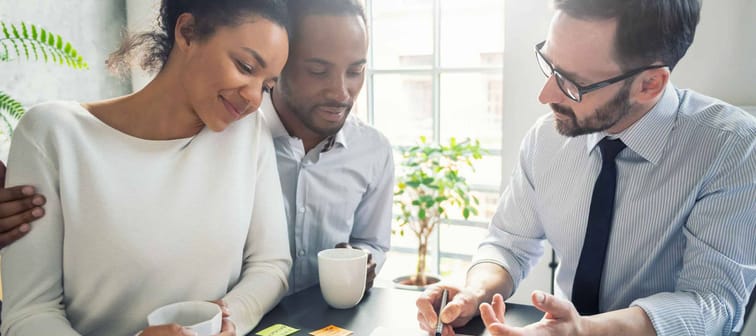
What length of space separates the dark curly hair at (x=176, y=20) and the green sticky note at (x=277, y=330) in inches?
22.3

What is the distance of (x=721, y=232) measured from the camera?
119 cm

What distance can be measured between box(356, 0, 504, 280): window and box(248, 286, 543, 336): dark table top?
75.3 inches

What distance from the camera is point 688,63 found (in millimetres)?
2355

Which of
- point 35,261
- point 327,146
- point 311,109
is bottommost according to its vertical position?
point 35,261

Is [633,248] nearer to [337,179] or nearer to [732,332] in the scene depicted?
[732,332]

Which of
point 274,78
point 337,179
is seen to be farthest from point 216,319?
point 337,179

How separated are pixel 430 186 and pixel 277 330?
1.83 metres

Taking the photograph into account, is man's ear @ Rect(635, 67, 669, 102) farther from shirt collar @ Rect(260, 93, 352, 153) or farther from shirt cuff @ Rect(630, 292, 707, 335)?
shirt collar @ Rect(260, 93, 352, 153)

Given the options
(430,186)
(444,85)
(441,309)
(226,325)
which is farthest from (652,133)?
(444,85)

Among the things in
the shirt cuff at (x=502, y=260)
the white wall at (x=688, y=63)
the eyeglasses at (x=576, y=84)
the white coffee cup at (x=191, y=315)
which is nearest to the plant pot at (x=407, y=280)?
the white wall at (x=688, y=63)

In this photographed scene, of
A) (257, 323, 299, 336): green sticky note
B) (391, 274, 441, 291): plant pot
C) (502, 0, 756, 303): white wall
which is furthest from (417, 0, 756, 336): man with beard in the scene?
(391, 274, 441, 291): plant pot

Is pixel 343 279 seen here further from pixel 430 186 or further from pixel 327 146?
pixel 430 186

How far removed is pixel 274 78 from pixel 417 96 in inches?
82.1

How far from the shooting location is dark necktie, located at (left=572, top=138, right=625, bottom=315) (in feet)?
4.35
